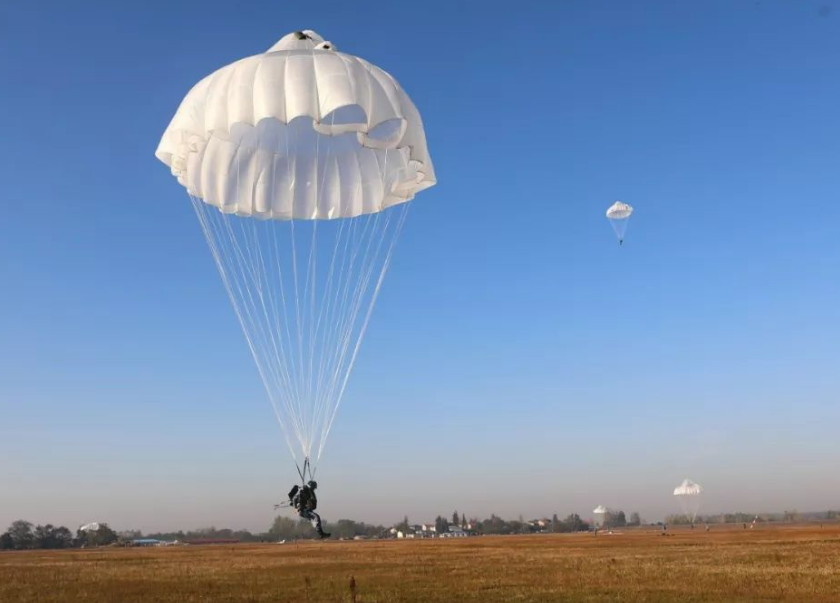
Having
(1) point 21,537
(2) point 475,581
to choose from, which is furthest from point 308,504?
(1) point 21,537

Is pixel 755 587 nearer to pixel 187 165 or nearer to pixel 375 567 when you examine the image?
pixel 375 567

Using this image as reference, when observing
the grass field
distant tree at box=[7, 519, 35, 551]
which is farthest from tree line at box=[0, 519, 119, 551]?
the grass field

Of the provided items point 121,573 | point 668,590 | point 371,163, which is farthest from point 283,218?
point 121,573

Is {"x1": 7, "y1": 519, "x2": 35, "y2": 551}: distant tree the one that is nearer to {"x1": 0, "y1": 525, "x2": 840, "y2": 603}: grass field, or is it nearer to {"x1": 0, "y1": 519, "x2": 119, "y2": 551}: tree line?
{"x1": 0, "y1": 519, "x2": 119, "y2": 551}: tree line

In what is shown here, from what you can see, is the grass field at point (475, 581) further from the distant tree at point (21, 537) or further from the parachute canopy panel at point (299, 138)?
the distant tree at point (21, 537)

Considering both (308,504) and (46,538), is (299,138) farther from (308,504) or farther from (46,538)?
(46,538)

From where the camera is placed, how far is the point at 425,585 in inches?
1104

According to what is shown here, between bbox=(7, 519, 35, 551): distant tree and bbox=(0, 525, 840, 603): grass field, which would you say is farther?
bbox=(7, 519, 35, 551): distant tree

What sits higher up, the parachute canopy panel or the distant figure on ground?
the parachute canopy panel

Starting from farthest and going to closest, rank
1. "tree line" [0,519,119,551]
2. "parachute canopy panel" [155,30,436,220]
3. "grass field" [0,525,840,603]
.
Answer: "tree line" [0,519,119,551]
"grass field" [0,525,840,603]
"parachute canopy panel" [155,30,436,220]

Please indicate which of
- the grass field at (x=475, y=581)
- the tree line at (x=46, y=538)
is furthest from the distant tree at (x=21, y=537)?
the grass field at (x=475, y=581)

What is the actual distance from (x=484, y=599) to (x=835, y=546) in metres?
30.5

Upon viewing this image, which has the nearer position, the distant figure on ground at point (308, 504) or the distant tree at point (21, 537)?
the distant figure on ground at point (308, 504)

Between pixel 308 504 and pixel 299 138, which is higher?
pixel 299 138
